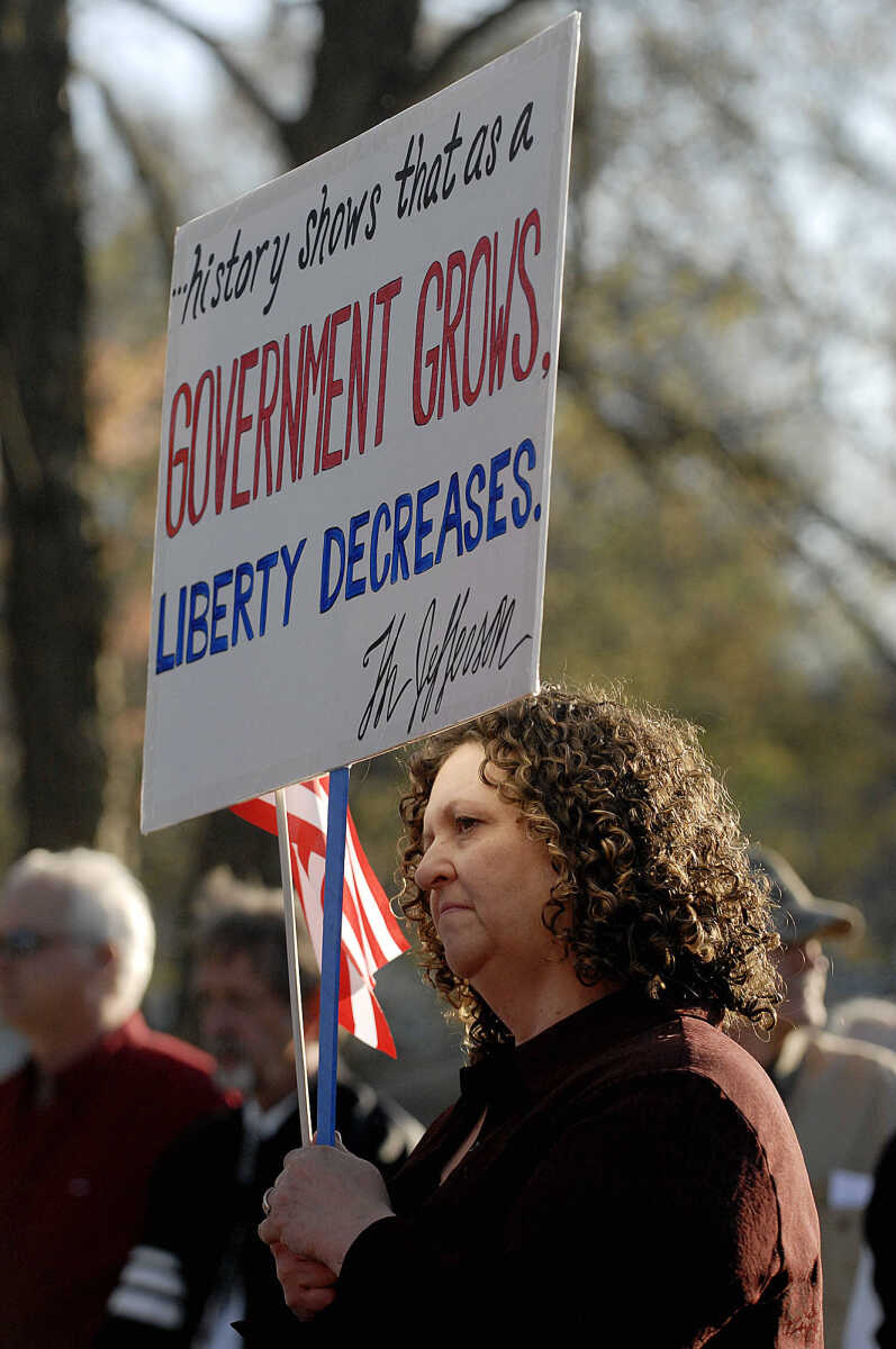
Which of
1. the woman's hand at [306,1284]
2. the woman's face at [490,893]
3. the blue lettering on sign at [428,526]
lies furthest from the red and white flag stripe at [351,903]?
the woman's hand at [306,1284]

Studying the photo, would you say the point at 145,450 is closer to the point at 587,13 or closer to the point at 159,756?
the point at 587,13

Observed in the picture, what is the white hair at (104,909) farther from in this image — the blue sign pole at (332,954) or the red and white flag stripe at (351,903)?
the blue sign pole at (332,954)

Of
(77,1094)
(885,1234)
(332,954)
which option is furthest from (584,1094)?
(77,1094)

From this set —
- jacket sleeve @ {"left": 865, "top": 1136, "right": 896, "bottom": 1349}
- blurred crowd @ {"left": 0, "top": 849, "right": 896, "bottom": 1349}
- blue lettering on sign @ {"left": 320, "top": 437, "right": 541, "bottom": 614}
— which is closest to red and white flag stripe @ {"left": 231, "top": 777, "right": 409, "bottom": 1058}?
blue lettering on sign @ {"left": 320, "top": 437, "right": 541, "bottom": 614}

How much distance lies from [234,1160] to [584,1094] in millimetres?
2238

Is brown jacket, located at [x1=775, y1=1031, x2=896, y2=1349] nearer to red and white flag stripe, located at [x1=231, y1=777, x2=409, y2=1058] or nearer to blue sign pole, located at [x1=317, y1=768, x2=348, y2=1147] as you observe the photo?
red and white flag stripe, located at [x1=231, y1=777, x2=409, y2=1058]

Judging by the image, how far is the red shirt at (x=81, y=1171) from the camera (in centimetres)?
426

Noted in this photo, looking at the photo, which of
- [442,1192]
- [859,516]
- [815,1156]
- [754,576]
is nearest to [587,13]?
[859,516]

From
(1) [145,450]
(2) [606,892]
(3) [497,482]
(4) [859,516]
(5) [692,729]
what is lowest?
(2) [606,892]

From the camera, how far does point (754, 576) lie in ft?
61.6

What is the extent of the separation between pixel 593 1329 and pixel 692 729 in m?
0.87

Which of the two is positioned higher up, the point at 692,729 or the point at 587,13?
the point at 587,13

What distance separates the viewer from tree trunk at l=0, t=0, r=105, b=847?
8.49m

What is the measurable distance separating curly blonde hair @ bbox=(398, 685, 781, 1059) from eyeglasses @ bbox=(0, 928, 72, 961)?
103 inches
